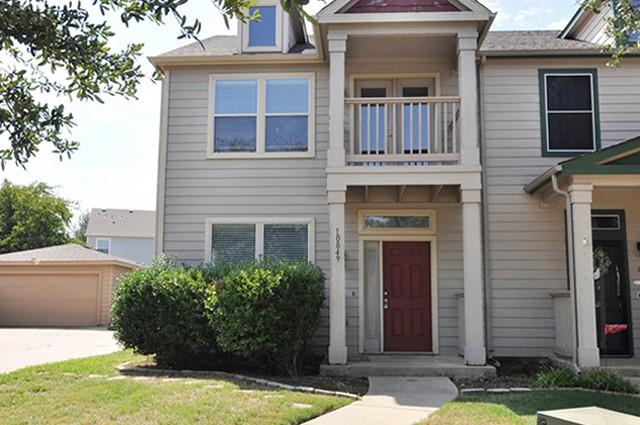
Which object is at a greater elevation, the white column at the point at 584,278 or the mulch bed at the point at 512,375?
the white column at the point at 584,278

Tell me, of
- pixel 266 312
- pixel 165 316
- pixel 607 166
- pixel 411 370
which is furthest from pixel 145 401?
pixel 607 166

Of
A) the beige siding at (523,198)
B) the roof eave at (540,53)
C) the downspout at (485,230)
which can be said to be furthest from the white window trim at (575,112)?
the downspout at (485,230)

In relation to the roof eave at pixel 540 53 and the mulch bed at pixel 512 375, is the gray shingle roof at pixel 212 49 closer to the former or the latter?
the roof eave at pixel 540 53

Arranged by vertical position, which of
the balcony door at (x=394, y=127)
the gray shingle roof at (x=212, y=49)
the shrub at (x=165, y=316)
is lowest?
the shrub at (x=165, y=316)

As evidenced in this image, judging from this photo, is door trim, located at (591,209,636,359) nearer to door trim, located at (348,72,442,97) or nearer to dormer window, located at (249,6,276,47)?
door trim, located at (348,72,442,97)

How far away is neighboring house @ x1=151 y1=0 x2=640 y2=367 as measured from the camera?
10.0 meters

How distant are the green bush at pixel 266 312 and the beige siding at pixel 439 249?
179 centimetres

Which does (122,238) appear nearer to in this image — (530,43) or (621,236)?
(530,43)

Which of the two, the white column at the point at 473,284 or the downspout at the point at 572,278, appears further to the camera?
the white column at the point at 473,284

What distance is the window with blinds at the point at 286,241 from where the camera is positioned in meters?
10.7

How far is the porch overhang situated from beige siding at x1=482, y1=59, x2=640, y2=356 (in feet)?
5.61

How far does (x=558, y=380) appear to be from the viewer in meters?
7.82

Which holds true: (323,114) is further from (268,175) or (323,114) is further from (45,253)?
(45,253)

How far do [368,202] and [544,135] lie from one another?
3421mm
